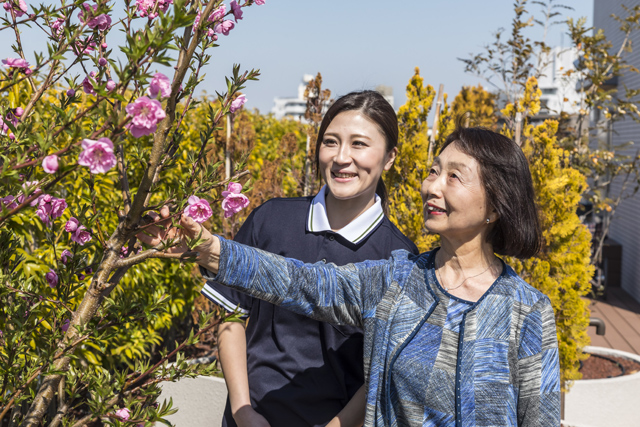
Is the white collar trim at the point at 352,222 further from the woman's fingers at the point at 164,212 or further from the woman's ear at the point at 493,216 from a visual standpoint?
the woman's fingers at the point at 164,212

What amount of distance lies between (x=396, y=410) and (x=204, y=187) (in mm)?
719

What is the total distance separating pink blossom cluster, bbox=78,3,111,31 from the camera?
4.38 feet

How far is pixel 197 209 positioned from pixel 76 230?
436 mm

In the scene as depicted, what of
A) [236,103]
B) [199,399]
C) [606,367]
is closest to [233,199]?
[236,103]

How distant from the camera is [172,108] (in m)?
1.17

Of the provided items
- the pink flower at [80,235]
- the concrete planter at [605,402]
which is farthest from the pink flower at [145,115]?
the concrete planter at [605,402]

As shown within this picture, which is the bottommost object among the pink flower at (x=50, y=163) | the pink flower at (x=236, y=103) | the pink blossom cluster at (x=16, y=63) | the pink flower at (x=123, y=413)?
the pink flower at (x=123, y=413)

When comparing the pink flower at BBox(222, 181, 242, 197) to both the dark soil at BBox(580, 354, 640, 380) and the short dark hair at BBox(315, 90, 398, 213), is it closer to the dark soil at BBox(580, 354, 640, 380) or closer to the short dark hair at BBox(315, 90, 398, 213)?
the short dark hair at BBox(315, 90, 398, 213)

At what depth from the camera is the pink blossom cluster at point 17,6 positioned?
149 cm

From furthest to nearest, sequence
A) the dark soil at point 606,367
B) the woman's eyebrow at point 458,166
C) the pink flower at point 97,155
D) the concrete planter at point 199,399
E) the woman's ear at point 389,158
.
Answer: the dark soil at point 606,367 < the concrete planter at point 199,399 < the woman's ear at point 389,158 < the woman's eyebrow at point 458,166 < the pink flower at point 97,155

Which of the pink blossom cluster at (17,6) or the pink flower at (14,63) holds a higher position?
the pink blossom cluster at (17,6)

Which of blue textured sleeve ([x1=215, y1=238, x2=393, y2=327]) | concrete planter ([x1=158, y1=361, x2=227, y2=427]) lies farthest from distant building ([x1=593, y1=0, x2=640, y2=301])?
blue textured sleeve ([x1=215, y1=238, x2=393, y2=327])

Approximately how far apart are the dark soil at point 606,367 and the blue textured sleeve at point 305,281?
4.00m

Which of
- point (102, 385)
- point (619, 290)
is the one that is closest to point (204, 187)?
point (102, 385)
